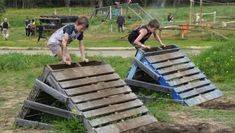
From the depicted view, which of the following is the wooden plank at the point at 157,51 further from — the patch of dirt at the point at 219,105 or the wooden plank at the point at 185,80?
the patch of dirt at the point at 219,105

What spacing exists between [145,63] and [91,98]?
2.71 metres

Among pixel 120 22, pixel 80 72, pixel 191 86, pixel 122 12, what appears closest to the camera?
pixel 80 72

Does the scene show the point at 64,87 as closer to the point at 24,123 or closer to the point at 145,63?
the point at 24,123

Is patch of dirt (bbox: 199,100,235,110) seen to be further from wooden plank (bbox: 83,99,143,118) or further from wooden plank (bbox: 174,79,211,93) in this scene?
wooden plank (bbox: 83,99,143,118)

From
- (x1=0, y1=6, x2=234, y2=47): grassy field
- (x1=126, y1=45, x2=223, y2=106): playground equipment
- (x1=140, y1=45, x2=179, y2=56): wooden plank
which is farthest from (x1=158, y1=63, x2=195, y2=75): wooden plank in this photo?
(x1=0, y1=6, x2=234, y2=47): grassy field

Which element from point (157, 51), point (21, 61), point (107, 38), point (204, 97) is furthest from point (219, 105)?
point (107, 38)

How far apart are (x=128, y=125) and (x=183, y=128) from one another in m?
0.87

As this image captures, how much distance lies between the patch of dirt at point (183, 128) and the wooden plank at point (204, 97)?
1815 millimetres

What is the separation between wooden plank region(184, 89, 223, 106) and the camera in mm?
10134

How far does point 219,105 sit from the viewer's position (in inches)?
403

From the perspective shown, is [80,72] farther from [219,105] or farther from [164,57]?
[219,105]

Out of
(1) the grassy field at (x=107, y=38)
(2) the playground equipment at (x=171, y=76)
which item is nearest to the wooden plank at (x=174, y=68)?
(2) the playground equipment at (x=171, y=76)

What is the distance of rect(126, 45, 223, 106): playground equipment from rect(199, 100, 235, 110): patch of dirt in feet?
0.48

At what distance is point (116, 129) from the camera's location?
7.63 metres
